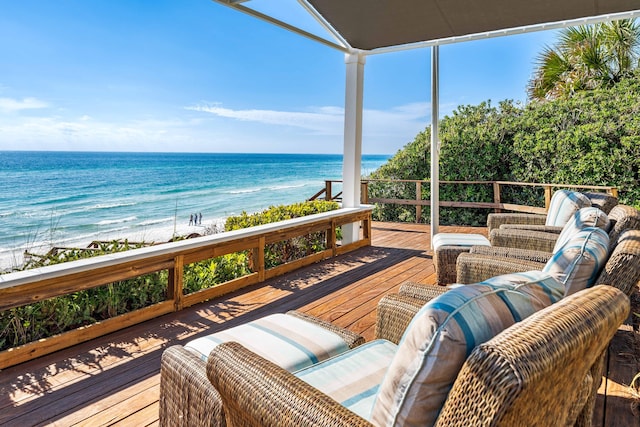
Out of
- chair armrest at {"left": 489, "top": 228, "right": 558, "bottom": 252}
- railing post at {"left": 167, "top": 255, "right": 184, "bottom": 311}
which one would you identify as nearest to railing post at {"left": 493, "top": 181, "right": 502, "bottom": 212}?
chair armrest at {"left": 489, "top": 228, "right": 558, "bottom": 252}

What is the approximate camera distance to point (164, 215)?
1839 centimetres

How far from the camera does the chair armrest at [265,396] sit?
933mm

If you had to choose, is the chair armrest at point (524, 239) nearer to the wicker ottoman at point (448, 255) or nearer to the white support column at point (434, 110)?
the wicker ottoman at point (448, 255)

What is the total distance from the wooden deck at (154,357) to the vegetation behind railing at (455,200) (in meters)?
3.32

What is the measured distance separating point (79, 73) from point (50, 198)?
25.0 ft

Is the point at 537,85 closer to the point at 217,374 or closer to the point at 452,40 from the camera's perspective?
the point at 452,40

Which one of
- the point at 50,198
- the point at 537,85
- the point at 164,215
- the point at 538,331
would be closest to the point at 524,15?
the point at 538,331

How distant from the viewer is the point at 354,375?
53.9 inches

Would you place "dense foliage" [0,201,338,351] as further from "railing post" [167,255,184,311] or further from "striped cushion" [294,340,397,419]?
"striped cushion" [294,340,397,419]

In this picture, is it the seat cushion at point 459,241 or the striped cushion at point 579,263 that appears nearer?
the striped cushion at point 579,263

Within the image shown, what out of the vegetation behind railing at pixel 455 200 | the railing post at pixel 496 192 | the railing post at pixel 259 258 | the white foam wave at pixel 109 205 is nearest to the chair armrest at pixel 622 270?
the railing post at pixel 259 258

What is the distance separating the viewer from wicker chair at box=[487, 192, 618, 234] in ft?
11.0

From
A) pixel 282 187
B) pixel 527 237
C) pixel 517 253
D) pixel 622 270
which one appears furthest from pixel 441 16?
pixel 282 187

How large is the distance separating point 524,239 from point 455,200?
16.2 feet
